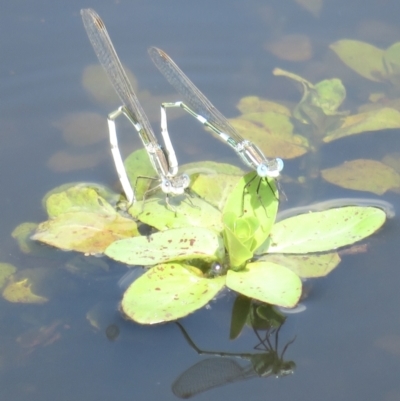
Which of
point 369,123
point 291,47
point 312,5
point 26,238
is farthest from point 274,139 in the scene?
point 26,238

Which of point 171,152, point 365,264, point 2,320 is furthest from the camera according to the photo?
point 171,152

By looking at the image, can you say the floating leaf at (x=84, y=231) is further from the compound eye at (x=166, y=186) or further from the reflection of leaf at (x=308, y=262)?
the reflection of leaf at (x=308, y=262)

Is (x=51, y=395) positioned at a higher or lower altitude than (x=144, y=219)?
lower

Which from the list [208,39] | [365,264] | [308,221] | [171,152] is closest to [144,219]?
[171,152]

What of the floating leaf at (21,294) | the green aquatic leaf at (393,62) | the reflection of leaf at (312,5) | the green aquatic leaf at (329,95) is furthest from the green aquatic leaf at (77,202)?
the reflection of leaf at (312,5)

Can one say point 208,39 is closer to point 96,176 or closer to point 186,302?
point 96,176

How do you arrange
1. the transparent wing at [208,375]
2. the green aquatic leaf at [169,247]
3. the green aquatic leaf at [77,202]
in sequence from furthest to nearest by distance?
the green aquatic leaf at [77,202], the green aquatic leaf at [169,247], the transparent wing at [208,375]

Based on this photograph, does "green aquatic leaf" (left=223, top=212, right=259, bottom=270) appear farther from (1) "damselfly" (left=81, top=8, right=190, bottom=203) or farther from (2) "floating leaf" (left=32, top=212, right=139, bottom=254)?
(2) "floating leaf" (left=32, top=212, right=139, bottom=254)
